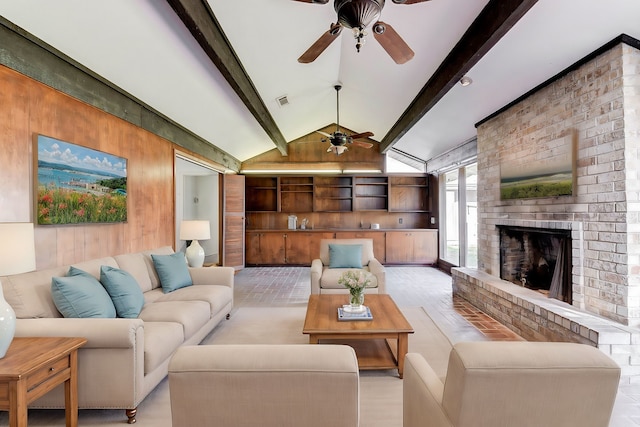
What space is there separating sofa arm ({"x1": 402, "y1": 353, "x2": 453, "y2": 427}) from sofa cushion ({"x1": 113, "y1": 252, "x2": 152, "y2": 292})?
109 inches

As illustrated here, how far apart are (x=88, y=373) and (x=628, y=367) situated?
3.76m

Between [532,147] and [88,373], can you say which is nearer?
[88,373]

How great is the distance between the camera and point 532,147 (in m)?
3.71

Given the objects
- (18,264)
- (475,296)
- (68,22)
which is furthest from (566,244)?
(68,22)

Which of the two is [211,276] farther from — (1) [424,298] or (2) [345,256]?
(1) [424,298]

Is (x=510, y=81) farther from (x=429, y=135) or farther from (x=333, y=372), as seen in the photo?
(x=333, y=372)

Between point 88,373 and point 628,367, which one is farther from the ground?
point 88,373

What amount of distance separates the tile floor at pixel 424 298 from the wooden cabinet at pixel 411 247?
0.33 metres

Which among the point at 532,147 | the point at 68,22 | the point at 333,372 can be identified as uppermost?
the point at 68,22

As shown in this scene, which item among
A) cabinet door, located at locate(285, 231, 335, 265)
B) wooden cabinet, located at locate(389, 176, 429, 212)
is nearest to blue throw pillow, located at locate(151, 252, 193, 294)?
cabinet door, located at locate(285, 231, 335, 265)

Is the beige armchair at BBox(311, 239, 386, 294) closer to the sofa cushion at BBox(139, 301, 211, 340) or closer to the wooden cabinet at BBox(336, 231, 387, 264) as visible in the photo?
the sofa cushion at BBox(139, 301, 211, 340)

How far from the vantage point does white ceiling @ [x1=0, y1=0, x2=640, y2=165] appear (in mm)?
2441

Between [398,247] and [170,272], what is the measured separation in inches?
210

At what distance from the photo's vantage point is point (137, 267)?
331cm
